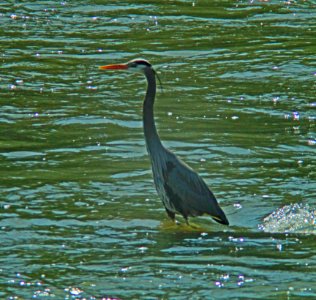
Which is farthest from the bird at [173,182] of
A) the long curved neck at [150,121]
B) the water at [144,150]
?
the water at [144,150]

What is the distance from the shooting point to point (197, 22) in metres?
20.6

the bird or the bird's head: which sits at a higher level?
the bird's head

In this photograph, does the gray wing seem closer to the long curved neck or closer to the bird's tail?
the bird's tail

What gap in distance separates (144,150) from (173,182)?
237 cm

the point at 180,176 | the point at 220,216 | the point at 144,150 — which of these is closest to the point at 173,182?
the point at 180,176

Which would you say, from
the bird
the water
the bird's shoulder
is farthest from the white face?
the water

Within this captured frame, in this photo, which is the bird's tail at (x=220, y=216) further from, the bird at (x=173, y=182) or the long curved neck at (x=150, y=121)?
the long curved neck at (x=150, y=121)

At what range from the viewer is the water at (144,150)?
996 centimetres

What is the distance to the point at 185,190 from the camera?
11.7 m

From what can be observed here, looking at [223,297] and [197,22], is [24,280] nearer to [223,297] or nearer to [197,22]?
[223,297]

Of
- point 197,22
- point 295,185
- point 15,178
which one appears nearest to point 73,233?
point 15,178

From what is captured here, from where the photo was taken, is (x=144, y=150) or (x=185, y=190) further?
(x=144, y=150)

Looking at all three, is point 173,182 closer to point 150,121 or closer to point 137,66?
point 150,121

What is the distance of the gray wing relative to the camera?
11586mm
